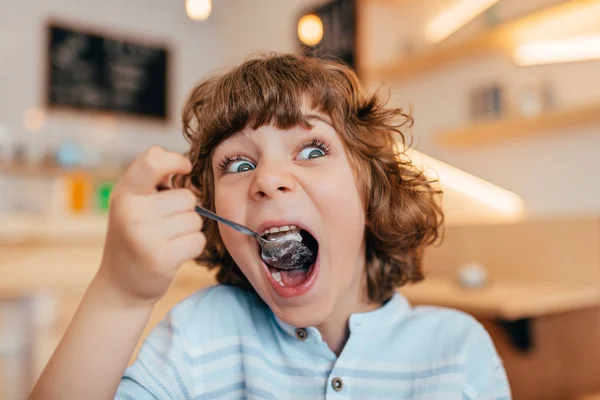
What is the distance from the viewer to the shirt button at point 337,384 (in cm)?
66

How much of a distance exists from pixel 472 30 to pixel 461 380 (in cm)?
190

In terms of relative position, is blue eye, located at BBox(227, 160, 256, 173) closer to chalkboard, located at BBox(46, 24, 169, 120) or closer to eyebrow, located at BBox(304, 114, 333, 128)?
eyebrow, located at BBox(304, 114, 333, 128)

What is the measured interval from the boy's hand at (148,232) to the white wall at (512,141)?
1.04 m

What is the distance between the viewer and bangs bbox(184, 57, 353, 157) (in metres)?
0.67

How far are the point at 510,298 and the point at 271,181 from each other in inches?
38.1

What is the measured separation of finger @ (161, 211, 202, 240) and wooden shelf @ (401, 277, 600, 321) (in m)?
0.95

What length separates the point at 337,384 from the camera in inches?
26.1

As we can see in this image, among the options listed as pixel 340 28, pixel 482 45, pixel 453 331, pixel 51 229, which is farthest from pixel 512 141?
pixel 51 229

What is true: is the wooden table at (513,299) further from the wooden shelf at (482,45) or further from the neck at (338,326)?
the wooden shelf at (482,45)

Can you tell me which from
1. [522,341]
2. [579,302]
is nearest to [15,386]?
[522,341]

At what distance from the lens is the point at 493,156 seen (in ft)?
7.03

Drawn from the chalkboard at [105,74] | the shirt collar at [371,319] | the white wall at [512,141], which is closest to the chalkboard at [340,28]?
the white wall at [512,141]

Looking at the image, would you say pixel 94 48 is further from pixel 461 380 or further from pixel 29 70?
pixel 461 380

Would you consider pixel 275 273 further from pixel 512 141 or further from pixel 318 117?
pixel 512 141
